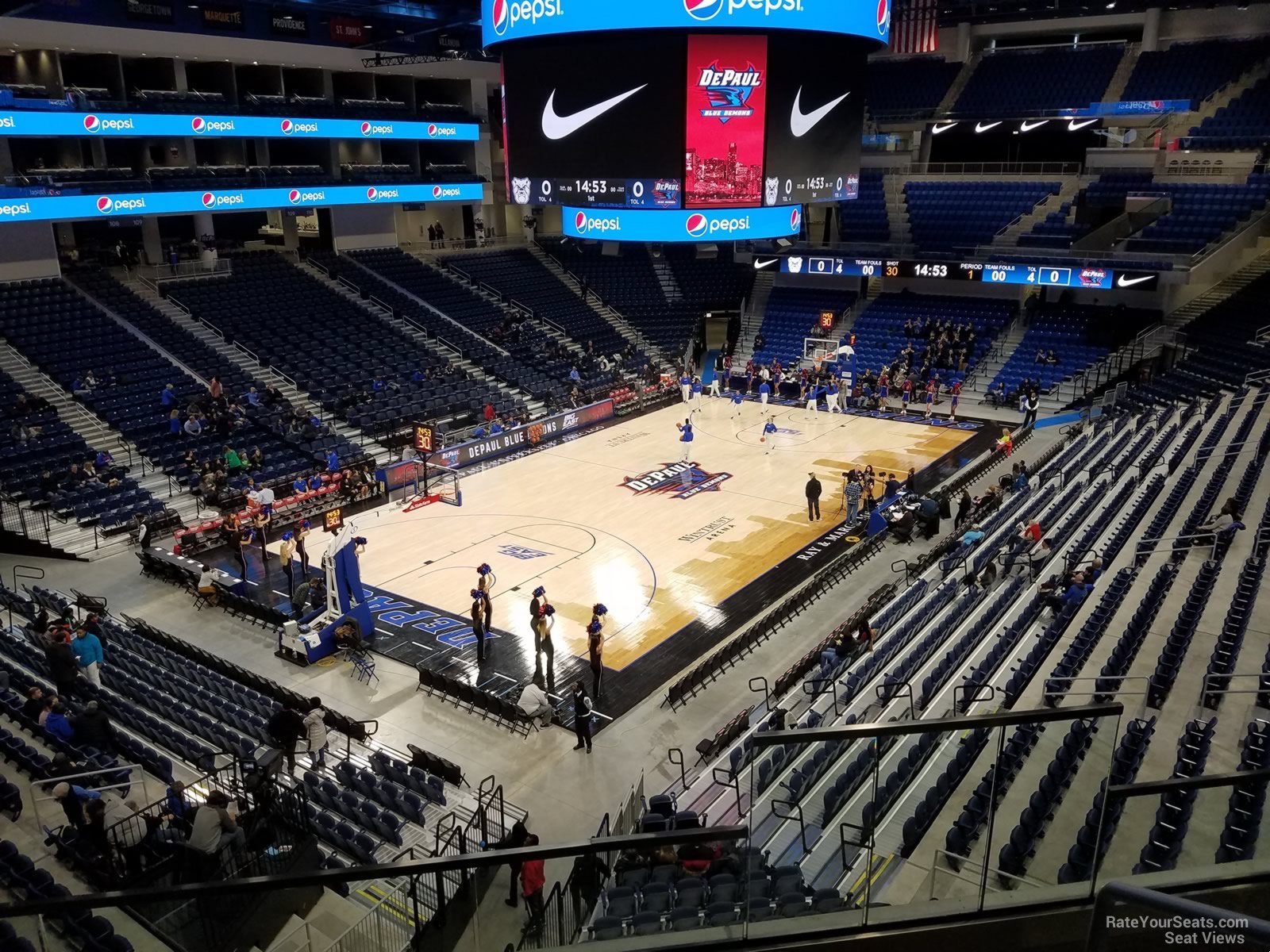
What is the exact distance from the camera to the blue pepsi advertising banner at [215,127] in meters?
26.6

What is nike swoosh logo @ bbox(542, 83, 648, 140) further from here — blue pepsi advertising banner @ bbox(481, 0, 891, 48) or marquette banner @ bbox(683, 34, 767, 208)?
blue pepsi advertising banner @ bbox(481, 0, 891, 48)

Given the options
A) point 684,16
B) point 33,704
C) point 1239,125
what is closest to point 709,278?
point 1239,125

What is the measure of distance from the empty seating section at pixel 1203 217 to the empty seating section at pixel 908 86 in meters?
12.3

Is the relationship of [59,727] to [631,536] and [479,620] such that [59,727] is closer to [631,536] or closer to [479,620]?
[479,620]

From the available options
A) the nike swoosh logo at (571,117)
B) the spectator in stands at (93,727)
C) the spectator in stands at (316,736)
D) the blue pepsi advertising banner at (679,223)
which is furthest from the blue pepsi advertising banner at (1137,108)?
the spectator in stands at (93,727)

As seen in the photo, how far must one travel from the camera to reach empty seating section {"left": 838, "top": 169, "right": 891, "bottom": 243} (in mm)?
41188

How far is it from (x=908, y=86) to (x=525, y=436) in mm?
27364

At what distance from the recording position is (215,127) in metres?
30.9

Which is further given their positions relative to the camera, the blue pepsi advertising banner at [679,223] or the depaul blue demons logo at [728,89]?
the blue pepsi advertising banner at [679,223]

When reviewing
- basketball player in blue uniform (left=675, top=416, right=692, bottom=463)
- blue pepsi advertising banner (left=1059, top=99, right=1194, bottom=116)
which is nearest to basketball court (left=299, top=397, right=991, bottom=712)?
basketball player in blue uniform (left=675, top=416, right=692, bottom=463)

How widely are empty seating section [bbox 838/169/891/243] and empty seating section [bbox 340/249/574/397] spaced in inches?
568

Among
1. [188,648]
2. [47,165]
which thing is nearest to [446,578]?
[188,648]

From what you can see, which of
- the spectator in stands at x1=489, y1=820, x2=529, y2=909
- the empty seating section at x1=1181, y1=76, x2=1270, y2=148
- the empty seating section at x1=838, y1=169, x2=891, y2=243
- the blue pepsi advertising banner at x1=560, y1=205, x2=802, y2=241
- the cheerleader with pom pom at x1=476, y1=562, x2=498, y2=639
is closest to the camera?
the spectator in stands at x1=489, y1=820, x2=529, y2=909

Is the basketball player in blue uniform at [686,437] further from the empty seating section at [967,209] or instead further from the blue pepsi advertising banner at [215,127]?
the blue pepsi advertising banner at [215,127]
